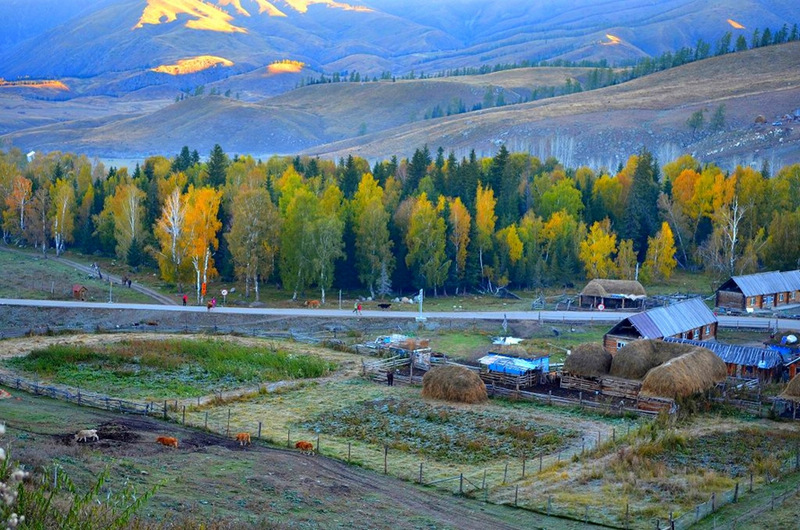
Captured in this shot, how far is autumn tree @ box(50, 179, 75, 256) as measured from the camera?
79.6 m

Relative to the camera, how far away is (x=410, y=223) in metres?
69.2

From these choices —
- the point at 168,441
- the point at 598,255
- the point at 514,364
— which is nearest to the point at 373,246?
the point at 598,255

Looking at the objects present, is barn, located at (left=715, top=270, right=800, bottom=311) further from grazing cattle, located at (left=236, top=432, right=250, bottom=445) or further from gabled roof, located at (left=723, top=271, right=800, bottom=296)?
grazing cattle, located at (left=236, top=432, right=250, bottom=445)

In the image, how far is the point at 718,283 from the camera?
6881 cm

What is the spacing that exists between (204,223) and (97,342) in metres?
17.1

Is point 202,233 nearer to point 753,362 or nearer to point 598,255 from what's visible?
point 598,255

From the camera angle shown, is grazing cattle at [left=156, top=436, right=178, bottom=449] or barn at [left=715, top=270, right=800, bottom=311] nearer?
grazing cattle at [left=156, top=436, right=178, bottom=449]

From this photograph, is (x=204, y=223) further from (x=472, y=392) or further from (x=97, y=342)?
(x=472, y=392)

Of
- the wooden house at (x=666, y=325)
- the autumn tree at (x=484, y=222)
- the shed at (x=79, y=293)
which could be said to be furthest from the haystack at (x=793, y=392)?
the shed at (x=79, y=293)

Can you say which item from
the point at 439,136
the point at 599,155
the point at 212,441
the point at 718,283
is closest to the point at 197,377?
the point at 212,441

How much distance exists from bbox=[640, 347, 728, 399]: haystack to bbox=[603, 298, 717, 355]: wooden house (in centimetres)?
510

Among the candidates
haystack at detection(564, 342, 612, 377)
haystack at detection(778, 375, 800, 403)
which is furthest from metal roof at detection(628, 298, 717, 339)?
haystack at detection(778, 375, 800, 403)

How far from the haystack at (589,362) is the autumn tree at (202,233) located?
2726cm

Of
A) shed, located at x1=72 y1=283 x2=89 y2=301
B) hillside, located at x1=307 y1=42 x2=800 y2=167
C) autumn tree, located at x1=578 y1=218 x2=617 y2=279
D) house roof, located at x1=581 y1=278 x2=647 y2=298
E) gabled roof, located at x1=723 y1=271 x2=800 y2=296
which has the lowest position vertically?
shed, located at x1=72 y1=283 x2=89 y2=301
